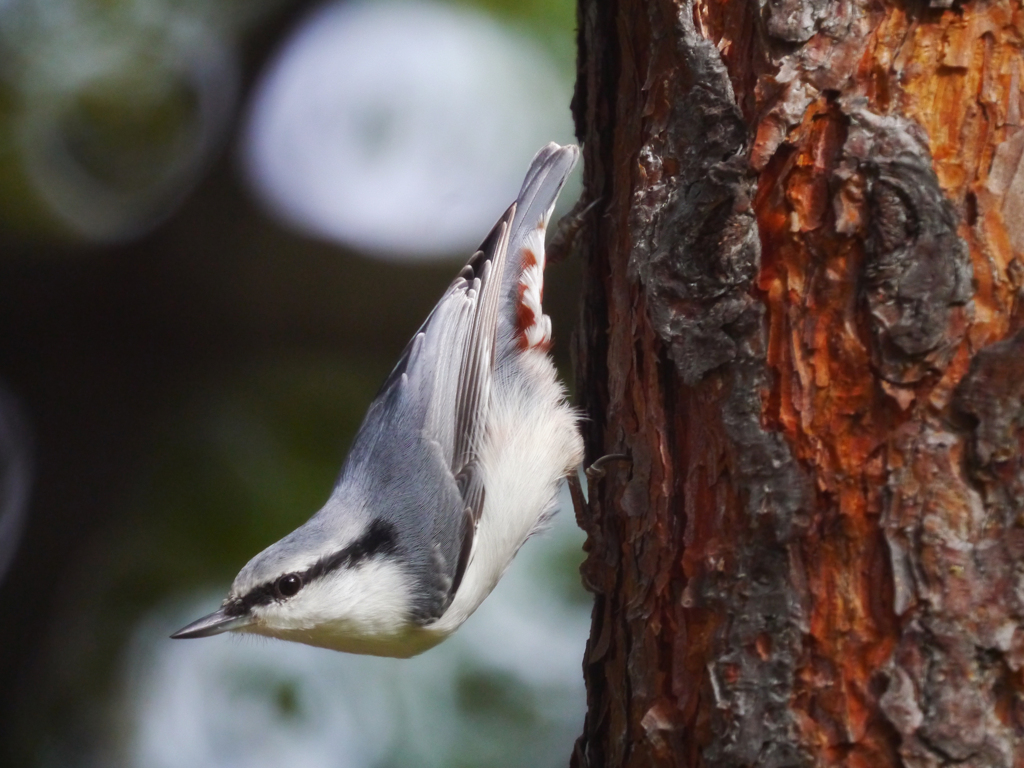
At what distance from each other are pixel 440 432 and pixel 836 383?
1.21 meters

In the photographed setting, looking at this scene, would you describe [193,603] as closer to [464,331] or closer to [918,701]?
[464,331]

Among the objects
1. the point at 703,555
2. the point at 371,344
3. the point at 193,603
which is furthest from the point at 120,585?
the point at 703,555

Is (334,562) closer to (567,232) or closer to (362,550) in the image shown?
(362,550)

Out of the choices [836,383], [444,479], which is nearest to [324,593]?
[444,479]

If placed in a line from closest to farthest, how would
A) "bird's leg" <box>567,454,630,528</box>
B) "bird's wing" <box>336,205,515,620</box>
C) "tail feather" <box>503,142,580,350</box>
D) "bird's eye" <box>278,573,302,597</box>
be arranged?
"bird's leg" <box>567,454,630,528</box> < "bird's eye" <box>278,573,302,597</box> < "bird's wing" <box>336,205,515,620</box> < "tail feather" <box>503,142,580,350</box>

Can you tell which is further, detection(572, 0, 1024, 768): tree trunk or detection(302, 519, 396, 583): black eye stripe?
detection(302, 519, 396, 583): black eye stripe

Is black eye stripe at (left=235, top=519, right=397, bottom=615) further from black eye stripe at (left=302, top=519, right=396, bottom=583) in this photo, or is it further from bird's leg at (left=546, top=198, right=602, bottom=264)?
bird's leg at (left=546, top=198, right=602, bottom=264)

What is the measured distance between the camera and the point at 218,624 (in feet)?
6.71

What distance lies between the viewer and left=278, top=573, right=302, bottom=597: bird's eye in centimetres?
204

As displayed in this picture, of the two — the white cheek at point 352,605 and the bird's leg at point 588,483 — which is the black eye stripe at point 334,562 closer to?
the white cheek at point 352,605

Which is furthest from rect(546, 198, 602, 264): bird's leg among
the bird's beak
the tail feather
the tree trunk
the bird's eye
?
the bird's beak

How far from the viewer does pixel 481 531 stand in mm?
2324

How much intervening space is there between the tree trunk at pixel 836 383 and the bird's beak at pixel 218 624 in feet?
3.00

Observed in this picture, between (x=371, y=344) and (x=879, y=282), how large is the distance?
1.94m
